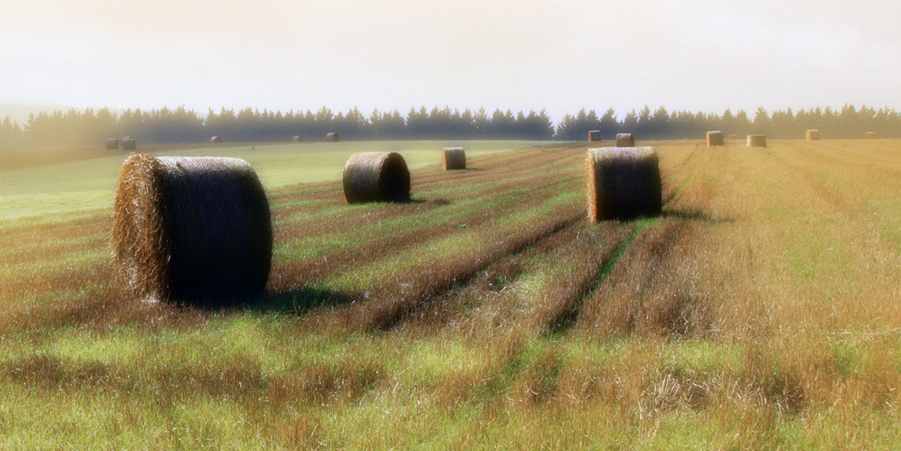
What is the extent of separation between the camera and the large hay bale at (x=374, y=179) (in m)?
18.4

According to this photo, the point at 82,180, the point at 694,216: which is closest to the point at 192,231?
the point at 694,216

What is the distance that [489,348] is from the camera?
5875 millimetres

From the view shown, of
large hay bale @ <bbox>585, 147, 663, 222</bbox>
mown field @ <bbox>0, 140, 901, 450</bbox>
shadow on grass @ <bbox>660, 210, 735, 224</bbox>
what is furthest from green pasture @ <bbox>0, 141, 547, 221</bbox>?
shadow on grass @ <bbox>660, 210, 735, 224</bbox>

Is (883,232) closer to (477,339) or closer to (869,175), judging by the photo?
(477,339)

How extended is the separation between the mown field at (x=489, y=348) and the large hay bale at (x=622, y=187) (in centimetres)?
219

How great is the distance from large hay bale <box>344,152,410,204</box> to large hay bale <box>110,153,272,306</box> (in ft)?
31.2

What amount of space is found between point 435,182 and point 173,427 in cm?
2225

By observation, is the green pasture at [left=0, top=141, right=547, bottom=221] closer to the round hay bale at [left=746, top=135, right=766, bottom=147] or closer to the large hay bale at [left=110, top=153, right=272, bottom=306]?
the large hay bale at [left=110, top=153, right=272, bottom=306]

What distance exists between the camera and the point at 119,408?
4.88m

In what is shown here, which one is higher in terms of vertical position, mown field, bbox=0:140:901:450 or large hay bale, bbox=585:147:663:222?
large hay bale, bbox=585:147:663:222

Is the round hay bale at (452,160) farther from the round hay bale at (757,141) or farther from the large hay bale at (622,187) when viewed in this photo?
the round hay bale at (757,141)

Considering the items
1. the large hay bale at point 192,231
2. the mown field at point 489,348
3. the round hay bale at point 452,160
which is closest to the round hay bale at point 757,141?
the round hay bale at point 452,160

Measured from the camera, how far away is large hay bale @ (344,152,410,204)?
18.4m

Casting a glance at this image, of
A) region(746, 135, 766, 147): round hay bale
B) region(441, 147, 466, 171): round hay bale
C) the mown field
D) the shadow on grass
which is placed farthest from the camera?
region(746, 135, 766, 147): round hay bale
